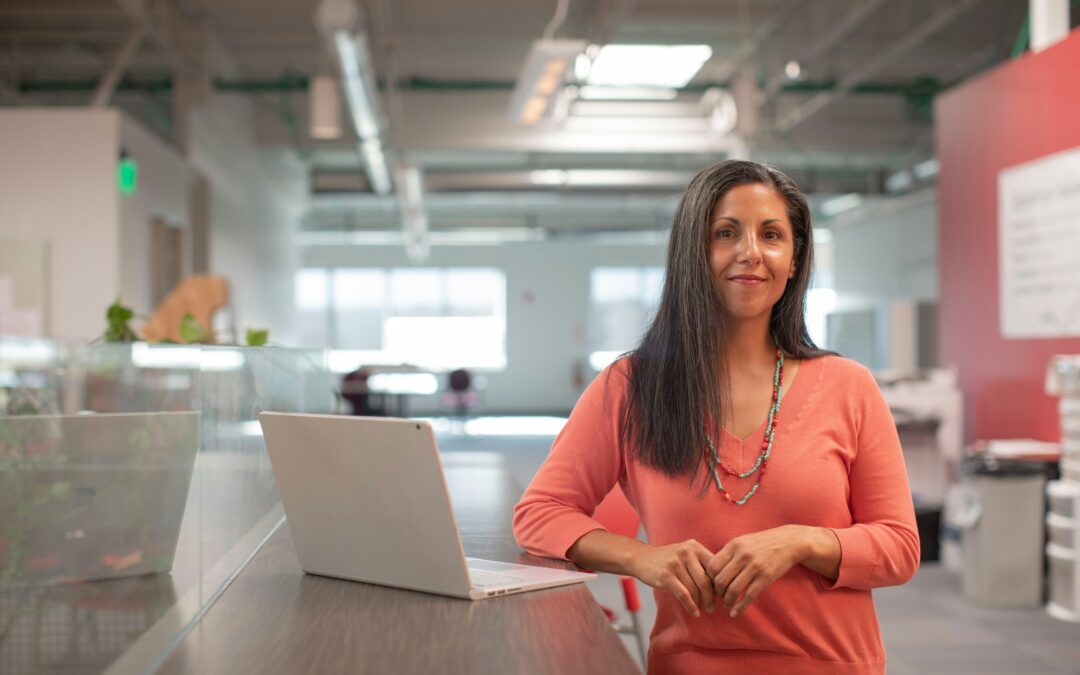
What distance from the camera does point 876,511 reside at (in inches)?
65.7

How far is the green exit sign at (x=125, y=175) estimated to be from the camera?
759 centimetres

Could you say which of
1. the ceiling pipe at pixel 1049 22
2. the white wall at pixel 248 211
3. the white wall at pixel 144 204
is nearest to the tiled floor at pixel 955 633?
the ceiling pipe at pixel 1049 22

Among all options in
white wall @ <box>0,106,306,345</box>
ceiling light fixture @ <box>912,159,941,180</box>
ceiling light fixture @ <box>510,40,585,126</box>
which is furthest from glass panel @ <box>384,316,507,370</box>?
ceiling light fixture @ <box>510,40,585,126</box>

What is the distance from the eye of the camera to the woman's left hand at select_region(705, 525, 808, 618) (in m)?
1.51

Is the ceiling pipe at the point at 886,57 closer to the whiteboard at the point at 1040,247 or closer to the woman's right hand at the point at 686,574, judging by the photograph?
the whiteboard at the point at 1040,247

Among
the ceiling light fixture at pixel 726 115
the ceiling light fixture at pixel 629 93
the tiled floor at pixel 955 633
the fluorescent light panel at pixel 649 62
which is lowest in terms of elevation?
the tiled floor at pixel 955 633

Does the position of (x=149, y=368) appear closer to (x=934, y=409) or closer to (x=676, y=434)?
(x=676, y=434)

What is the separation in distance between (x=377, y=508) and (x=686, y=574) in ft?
1.53

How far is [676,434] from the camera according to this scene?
5.59ft

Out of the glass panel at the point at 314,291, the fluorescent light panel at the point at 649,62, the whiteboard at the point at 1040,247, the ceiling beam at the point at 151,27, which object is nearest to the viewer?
the whiteboard at the point at 1040,247

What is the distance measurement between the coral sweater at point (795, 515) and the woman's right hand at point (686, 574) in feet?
0.43

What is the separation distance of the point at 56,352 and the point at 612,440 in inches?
76.6

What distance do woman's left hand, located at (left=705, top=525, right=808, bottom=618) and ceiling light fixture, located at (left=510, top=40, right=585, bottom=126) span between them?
5.07 metres

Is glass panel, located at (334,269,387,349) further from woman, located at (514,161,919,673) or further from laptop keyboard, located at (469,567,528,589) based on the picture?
laptop keyboard, located at (469,567,528,589)
